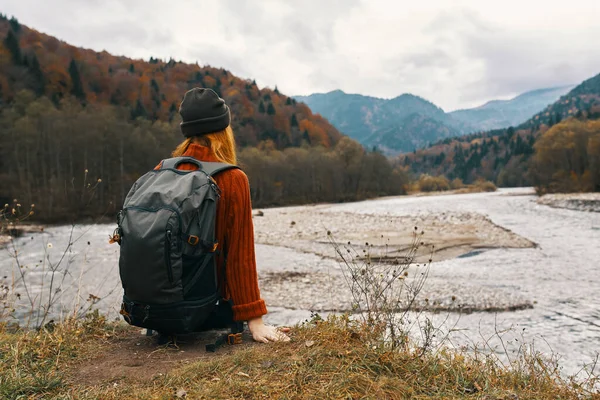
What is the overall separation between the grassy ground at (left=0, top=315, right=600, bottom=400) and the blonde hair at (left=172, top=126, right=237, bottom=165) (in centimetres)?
148

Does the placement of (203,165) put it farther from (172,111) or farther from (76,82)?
(172,111)

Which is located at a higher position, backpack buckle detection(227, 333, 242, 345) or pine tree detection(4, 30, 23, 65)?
pine tree detection(4, 30, 23, 65)

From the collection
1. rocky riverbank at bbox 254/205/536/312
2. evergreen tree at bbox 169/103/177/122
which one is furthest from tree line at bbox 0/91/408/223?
rocky riverbank at bbox 254/205/536/312

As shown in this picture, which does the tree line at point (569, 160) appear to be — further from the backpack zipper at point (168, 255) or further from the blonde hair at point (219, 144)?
the backpack zipper at point (168, 255)

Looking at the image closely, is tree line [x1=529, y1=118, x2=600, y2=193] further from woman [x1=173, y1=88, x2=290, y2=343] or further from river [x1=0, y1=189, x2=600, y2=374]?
woman [x1=173, y1=88, x2=290, y2=343]

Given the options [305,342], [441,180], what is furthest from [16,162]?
[441,180]

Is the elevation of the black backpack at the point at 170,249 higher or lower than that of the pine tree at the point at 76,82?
lower

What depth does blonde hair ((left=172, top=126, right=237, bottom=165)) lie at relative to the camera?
320cm

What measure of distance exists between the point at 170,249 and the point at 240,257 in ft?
1.87

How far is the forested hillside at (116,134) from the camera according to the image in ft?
135

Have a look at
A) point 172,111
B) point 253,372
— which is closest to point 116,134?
point 172,111

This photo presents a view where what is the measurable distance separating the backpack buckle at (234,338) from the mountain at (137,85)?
65.1 m

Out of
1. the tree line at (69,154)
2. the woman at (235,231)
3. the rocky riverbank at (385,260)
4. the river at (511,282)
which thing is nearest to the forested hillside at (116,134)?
the tree line at (69,154)

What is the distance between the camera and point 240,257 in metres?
2.97
